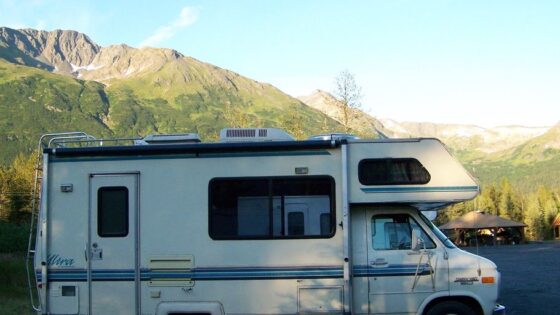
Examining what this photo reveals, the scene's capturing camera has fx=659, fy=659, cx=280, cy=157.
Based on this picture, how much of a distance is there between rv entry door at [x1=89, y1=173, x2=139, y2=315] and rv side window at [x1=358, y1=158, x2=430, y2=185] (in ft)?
11.3

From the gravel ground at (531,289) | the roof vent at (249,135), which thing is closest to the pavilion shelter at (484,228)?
the gravel ground at (531,289)

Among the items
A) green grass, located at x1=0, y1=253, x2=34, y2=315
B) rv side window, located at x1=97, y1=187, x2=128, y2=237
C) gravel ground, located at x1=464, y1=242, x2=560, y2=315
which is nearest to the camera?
rv side window, located at x1=97, y1=187, x2=128, y2=237

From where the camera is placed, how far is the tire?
31.1ft

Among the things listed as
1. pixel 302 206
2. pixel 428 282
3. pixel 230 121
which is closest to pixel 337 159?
pixel 302 206

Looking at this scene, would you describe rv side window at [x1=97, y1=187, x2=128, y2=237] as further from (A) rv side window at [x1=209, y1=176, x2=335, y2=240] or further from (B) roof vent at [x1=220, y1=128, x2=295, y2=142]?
(B) roof vent at [x1=220, y1=128, x2=295, y2=142]

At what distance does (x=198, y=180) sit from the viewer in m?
9.92

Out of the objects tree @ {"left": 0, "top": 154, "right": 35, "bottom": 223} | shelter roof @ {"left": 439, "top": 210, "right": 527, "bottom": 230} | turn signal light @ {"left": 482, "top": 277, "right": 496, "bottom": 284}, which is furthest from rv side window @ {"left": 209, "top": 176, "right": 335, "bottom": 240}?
tree @ {"left": 0, "top": 154, "right": 35, "bottom": 223}

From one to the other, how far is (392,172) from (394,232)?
94 centimetres

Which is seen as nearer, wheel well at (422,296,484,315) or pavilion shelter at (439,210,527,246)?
A: wheel well at (422,296,484,315)

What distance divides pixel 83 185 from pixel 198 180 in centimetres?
179

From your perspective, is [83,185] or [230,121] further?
[230,121]

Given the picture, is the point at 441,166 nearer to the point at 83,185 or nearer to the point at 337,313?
the point at 337,313

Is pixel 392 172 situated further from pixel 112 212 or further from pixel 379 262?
pixel 112 212

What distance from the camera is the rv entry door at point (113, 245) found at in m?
9.76
